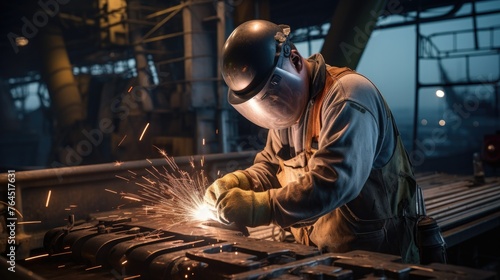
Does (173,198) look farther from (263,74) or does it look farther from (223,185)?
(263,74)

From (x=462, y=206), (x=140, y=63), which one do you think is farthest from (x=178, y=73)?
(x=462, y=206)

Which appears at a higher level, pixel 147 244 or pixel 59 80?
pixel 59 80

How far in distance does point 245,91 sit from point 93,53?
40.8ft

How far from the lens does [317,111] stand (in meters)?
2.27

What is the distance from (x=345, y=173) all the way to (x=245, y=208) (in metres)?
0.42

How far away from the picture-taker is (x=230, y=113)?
7934 millimetres

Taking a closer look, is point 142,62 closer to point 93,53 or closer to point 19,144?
point 93,53

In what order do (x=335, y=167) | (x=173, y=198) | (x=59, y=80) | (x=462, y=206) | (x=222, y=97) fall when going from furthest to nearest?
(x=59, y=80) → (x=222, y=97) → (x=462, y=206) → (x=173, y=198) → (x=335, y=167)

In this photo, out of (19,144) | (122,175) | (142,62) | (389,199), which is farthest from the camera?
(19,144)

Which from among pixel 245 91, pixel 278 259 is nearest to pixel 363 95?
pixel 245 91

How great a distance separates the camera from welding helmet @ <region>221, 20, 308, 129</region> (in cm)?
212

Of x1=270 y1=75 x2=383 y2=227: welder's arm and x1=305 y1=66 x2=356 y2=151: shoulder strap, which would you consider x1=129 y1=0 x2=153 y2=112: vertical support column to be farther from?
x1=270 y1=75 x2=383 y2=227: welder's arm

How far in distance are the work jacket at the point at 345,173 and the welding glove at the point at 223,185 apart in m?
0.21

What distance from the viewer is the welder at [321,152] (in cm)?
200
